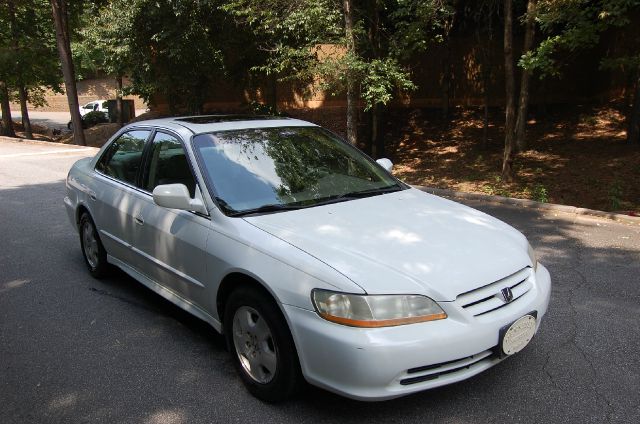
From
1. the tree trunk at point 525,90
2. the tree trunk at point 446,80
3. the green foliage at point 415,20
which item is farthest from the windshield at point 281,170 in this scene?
the tree trunk at point 446,80

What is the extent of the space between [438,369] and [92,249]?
150 inches

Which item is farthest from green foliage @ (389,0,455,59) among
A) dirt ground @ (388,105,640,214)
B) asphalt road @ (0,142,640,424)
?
asphalt road @ (0,142,640,424)

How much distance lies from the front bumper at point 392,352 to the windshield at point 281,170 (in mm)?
990

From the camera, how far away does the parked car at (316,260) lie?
254cm

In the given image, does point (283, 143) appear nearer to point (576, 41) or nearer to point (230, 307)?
point (230, 307)

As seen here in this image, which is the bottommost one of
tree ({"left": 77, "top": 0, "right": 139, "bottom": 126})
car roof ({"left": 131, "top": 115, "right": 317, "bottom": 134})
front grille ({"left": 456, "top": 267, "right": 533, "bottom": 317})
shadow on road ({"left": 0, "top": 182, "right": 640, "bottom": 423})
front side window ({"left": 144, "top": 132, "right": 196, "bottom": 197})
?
shadow on road ({"left": 0, "top": 182, "right": 640, "bottom": 423})

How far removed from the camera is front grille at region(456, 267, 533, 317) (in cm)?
263

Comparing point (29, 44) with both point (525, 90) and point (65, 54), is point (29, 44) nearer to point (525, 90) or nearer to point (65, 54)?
point (65, 54)

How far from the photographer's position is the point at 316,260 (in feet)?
8.84

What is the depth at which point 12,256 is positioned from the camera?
5918mm

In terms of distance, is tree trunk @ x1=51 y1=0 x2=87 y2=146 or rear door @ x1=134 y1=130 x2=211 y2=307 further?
tree trunk @ x1=51 y1=0 x2=87 y2=146

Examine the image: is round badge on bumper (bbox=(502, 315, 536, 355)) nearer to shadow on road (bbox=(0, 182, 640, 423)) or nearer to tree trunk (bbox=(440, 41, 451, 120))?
shadow on road (bbox=(0, 182, 640, 423))

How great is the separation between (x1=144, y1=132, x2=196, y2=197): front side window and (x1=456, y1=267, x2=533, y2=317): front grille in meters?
1.94

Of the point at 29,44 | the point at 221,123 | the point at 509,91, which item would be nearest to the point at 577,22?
the point at 509,91
